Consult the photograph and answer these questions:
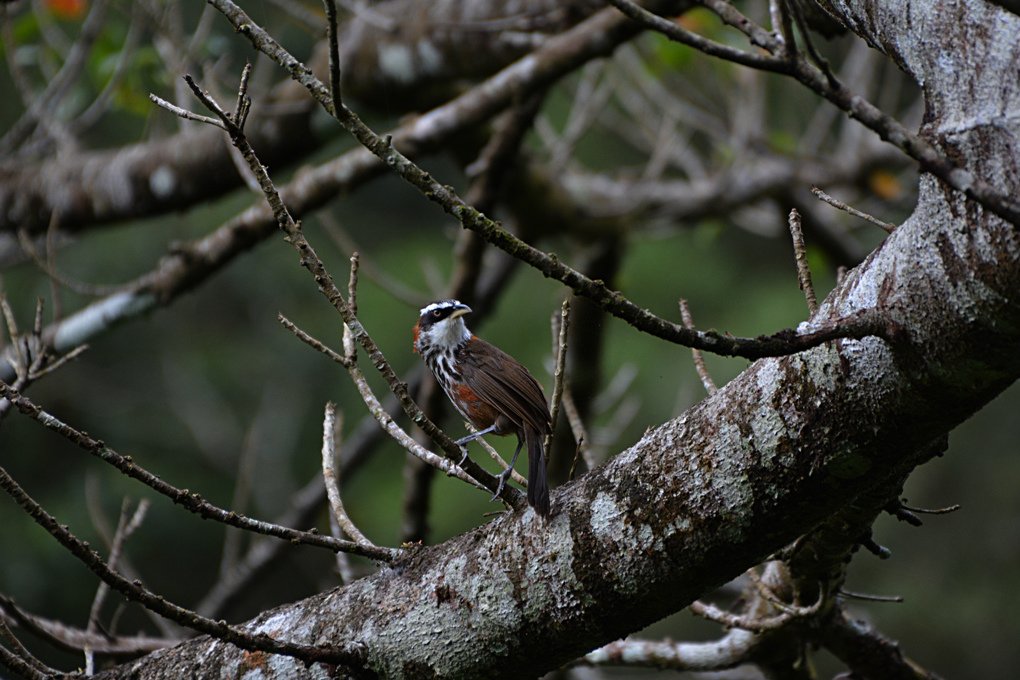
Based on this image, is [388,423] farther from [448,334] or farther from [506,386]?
[448,334]

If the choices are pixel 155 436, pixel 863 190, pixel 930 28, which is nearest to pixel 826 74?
pixel 930 28

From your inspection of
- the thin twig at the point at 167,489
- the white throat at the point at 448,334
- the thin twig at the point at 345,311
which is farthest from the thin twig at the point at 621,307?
the white throat at the point at 448,334

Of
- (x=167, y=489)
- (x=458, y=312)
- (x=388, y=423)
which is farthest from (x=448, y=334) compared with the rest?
(x=167, y=489)

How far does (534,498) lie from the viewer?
6.29 feet

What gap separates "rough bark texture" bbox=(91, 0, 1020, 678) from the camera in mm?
1397

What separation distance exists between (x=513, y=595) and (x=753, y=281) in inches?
357

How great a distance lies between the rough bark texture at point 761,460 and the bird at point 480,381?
656mm

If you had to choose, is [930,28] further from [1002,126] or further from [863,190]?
[863,190]

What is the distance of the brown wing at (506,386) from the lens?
9.91 feet

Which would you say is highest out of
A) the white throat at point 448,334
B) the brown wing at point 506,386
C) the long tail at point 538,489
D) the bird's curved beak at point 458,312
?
the bird's curved beak at point 458,312

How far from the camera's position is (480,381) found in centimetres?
327

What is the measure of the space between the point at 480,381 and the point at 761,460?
1716mm

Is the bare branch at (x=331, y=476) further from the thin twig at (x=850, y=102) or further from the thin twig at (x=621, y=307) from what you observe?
the thin twig at (x=850, y=102)

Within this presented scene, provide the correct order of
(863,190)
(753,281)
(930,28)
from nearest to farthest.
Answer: (930,28)
(863,190)
(753,281)
